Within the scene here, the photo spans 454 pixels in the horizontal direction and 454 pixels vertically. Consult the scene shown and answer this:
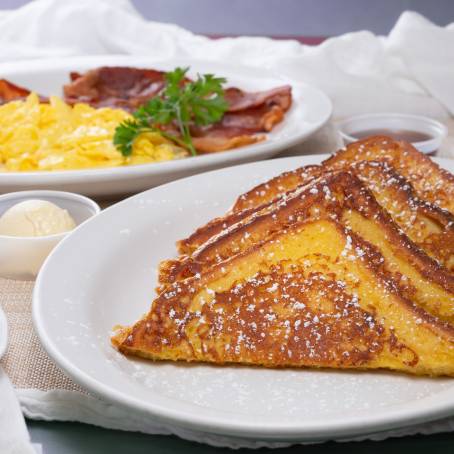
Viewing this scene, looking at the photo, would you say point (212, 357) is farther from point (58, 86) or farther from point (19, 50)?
point (19, 50)

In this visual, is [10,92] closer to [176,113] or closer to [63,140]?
[63,140]

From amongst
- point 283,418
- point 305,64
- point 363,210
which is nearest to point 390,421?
point 283,418

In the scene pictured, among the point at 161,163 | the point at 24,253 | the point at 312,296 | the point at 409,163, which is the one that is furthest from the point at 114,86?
the point at 312,296

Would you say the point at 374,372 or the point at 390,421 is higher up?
the point at 390,421

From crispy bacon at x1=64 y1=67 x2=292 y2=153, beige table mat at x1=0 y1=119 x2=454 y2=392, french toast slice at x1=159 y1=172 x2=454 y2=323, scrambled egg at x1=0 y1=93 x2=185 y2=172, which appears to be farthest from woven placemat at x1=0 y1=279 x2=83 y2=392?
crispy bacon at x1=64 y1=67 x2=292 y2=153

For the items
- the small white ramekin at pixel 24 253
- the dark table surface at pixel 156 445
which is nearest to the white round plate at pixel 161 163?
the small white ramekin at pixel 24 253

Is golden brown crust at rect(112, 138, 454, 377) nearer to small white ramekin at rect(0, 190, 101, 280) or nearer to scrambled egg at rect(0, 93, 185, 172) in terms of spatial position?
small white ramekin at rect(0, 190, 101, 280)

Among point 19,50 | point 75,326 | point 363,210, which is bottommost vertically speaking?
point 19,50
